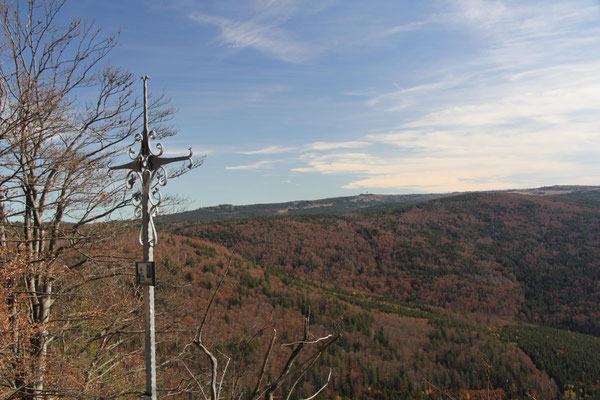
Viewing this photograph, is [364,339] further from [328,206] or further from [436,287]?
[328,206]

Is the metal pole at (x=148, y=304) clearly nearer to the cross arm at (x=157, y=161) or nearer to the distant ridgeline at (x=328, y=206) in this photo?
the cross arm at (x=157, y=161)

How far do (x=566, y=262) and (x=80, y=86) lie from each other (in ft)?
220

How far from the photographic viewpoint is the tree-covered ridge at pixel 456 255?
4862 cm

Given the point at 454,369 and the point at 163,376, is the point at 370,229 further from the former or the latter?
the point at 163,376

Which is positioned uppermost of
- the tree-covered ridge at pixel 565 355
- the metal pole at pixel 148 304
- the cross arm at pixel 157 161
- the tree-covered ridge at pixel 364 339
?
the cross arm at pixel 157 161

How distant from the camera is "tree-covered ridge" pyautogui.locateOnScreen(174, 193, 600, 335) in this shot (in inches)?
1914

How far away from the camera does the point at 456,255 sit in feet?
198

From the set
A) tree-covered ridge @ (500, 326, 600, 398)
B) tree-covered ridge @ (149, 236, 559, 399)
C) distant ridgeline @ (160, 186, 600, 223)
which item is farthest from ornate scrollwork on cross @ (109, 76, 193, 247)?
distant ridgeline @ (160, 186, 600, 223)

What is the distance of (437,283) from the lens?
Result: 5216 centimetres

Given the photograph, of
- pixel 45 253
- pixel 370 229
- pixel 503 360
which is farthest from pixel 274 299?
pixel 370 229

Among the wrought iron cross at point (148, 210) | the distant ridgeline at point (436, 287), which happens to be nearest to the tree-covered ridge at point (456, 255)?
the distant ridgeline at point (436, 287)

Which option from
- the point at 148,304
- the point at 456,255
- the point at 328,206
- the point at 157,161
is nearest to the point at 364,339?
the point at 148,304

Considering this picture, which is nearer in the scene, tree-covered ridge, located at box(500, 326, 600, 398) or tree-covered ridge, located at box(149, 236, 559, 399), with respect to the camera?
tree-covered ridge, located at box(149, 236, 559, 399)

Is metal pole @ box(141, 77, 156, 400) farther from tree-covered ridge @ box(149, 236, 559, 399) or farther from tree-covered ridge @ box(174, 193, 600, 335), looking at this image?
tree-covered ridge @ box(174, 193, 600, 335)
